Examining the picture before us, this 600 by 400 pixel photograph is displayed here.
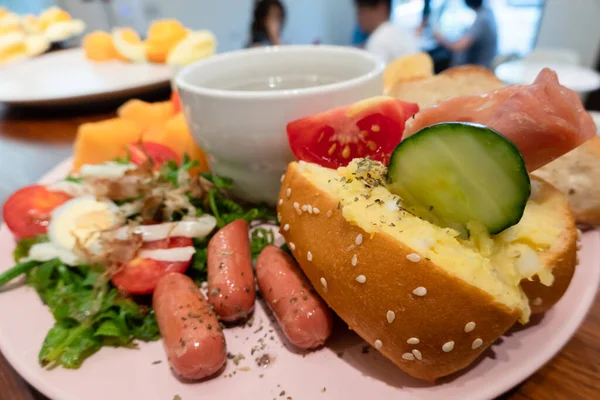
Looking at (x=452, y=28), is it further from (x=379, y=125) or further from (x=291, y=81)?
(x=379, y=125)

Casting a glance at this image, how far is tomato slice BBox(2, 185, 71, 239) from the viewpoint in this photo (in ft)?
5.61

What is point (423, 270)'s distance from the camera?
103cm

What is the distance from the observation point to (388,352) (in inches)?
44.4

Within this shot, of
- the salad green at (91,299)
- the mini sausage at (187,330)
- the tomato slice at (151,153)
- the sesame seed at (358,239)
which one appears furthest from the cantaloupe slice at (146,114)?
the sesame seed at (358,239)

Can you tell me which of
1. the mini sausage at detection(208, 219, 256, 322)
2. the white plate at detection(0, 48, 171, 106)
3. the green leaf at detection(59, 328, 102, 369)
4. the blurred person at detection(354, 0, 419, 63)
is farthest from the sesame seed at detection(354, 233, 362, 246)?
the blurred person at detection(354, 0, 419, 63)

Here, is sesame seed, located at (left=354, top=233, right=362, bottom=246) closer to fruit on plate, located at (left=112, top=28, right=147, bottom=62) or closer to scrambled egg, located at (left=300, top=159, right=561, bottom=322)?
scrambled egg, located at (left=300, top=159, right=561, bottom=322)

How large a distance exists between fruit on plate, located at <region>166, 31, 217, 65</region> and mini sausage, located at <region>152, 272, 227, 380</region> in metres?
2.55

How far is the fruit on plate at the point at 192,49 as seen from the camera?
11.5 ft

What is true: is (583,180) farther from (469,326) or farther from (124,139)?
(124,139)

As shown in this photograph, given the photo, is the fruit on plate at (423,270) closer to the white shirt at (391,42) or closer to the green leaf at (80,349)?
the green leaf at (80,349)

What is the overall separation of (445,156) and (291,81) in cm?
Answer: 119

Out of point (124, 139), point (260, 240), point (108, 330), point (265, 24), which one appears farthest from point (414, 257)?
point (265, 24)

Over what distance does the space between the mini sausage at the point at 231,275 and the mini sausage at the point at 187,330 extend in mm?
44

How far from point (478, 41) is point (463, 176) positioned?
665 centimetres
